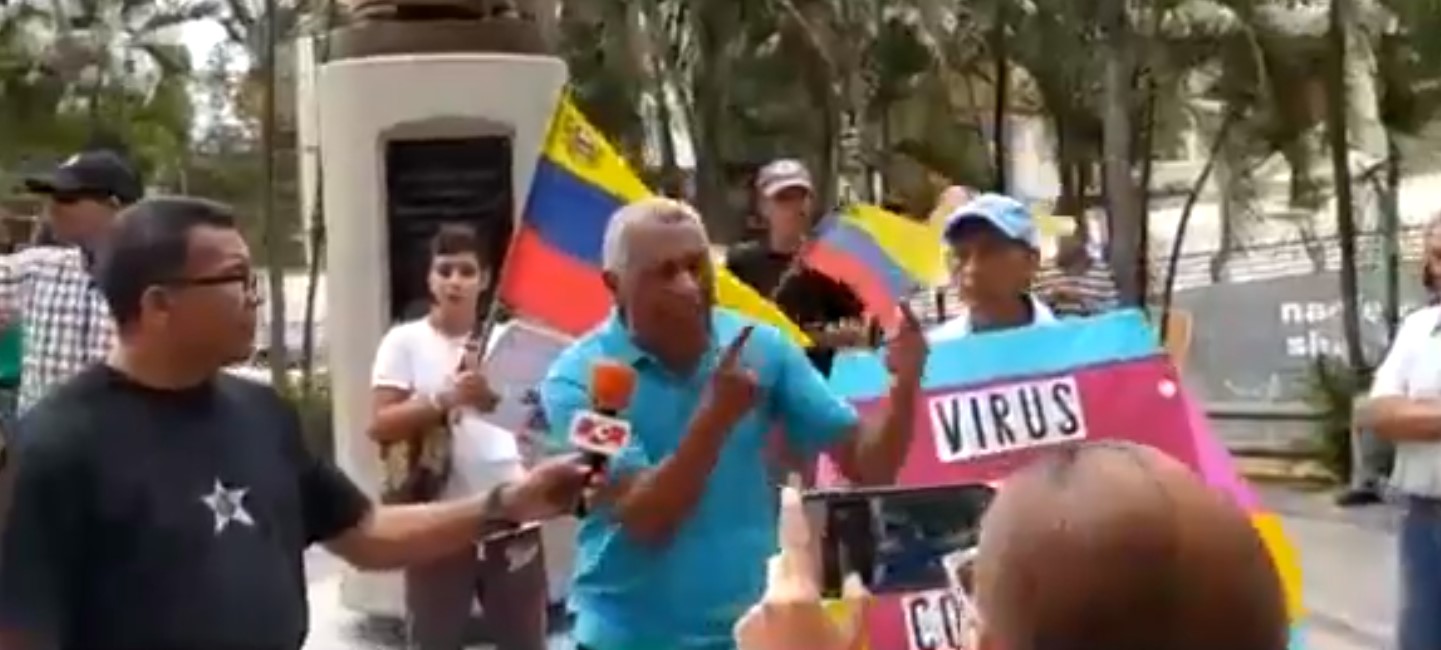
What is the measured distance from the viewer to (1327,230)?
28.7 metres

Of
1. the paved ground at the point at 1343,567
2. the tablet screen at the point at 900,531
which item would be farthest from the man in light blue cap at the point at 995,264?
the paved ground at the point at 1343,567

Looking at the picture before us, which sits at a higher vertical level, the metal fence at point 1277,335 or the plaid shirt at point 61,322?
the plaid shirt at point 61,322

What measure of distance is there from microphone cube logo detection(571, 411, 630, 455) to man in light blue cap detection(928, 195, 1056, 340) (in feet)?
4.27

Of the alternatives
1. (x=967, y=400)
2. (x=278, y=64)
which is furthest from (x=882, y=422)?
(x=278, y=64)

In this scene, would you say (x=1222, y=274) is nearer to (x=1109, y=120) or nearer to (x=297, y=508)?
(x=1109, y=120)

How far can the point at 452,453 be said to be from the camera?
725cm

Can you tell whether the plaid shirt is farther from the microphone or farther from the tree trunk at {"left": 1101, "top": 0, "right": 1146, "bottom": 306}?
the tree trunk at {"left": 1101, "top": 0, "right": 1146, "bottom": 306}

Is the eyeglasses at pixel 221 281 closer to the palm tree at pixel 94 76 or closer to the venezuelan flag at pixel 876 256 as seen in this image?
the venezuelan flag at pixel 876 256

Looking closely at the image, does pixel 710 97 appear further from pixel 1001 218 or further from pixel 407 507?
pixel 407 507

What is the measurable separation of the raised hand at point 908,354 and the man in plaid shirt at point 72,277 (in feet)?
10.1

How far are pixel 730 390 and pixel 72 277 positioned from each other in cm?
363

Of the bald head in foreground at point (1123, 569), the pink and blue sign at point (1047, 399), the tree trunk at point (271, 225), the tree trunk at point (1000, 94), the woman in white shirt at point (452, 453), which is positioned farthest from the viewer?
the tree trunk at point (1000, 94)

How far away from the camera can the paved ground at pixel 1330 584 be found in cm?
1052

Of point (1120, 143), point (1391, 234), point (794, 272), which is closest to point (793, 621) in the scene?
point (794, 272)
